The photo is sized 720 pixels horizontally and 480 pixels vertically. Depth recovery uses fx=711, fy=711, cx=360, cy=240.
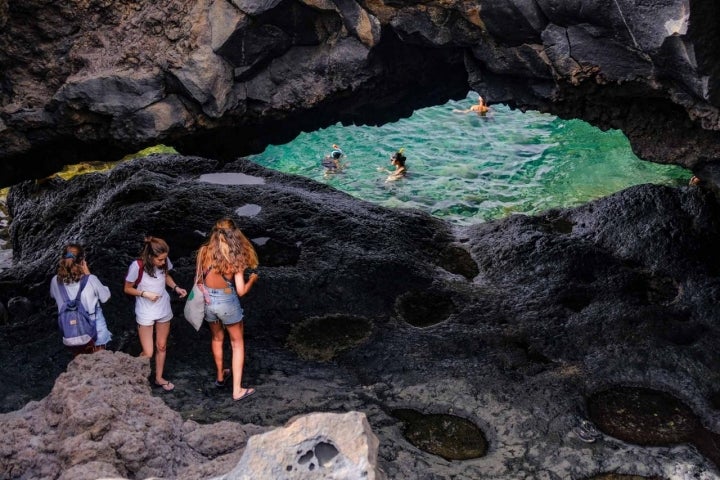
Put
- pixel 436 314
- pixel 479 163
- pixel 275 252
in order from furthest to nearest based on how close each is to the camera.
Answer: pixel 479 163
pixel 275 252
pixel 436 314

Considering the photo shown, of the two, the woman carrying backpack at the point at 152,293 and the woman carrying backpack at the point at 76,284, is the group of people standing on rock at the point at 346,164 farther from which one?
the woman carrying backpack at the point at 76,284

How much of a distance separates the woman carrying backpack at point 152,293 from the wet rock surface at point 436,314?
0.38 meters

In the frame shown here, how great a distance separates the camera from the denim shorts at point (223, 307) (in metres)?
6.76

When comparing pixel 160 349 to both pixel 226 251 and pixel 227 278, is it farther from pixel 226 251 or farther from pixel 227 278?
pixel 226 251

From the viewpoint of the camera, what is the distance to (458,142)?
21.1 meters

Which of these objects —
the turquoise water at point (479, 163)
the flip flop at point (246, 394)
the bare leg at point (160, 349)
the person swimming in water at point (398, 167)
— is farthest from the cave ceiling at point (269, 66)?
the person swimming in water at point (398, 167)

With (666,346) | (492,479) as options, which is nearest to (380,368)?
(492,479)

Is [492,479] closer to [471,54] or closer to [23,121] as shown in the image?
[471,54]

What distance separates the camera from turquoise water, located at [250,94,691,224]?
57.8 feet

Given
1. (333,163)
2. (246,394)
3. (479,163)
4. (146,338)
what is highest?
(146,338)

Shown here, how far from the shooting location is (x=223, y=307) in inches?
269

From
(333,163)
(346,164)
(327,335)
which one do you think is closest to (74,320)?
(327,335)

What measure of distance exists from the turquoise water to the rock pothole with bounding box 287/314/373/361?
8.05 metres

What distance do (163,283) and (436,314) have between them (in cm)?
348
